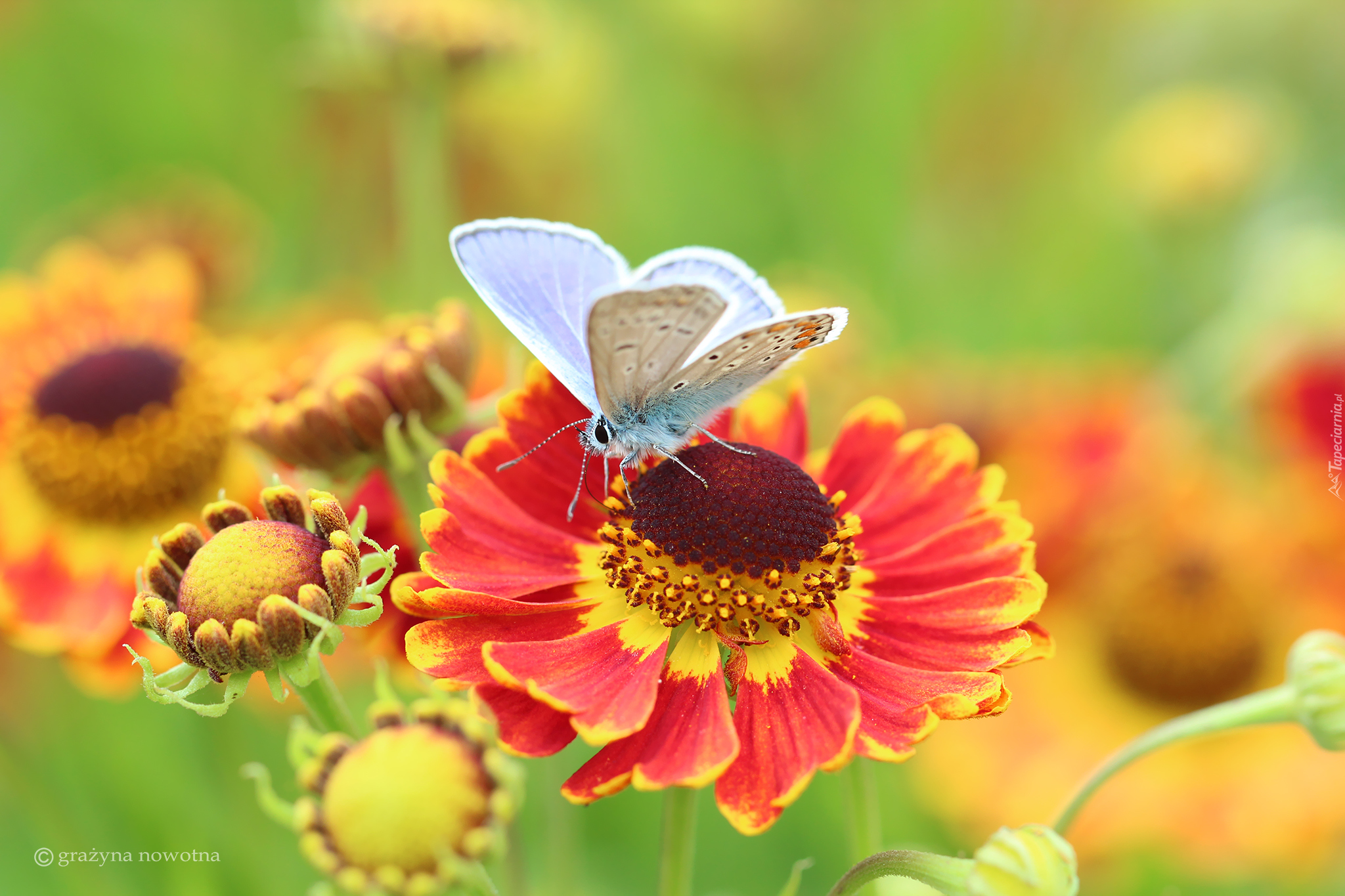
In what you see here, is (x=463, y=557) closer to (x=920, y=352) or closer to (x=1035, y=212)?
(x=920, y=352)

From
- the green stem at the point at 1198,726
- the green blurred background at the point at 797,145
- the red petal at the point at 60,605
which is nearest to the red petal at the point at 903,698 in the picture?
the green stem at the point at 1198,726

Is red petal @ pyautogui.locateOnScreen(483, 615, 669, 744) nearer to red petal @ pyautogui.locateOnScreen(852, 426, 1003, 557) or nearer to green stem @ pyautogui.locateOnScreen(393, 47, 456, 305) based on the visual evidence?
red petal @ pyautogui.locateOnScreen(852, 426, 1003, 557)

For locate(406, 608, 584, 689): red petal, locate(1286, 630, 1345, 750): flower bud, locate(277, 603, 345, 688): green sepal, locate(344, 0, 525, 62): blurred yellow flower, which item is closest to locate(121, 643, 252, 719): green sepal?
locate(277, 603, 345, 688): green sepal

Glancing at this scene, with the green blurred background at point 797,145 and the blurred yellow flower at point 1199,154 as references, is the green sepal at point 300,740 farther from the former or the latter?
the blurred yellow flower at point 1199,154

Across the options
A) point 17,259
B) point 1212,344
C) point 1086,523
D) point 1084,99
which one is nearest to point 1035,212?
point 1084,99

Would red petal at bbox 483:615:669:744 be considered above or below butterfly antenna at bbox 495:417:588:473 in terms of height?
below

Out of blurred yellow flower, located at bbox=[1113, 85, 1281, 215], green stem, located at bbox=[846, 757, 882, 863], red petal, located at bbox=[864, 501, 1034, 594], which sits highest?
blurred yellow flower, located at bbox=[1113, 85, 1281, 215]
